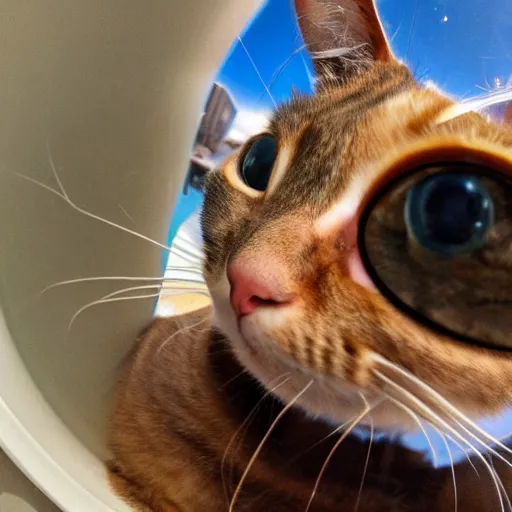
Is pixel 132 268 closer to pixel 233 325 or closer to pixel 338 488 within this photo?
pixel 233 325

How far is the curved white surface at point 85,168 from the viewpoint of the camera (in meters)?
0.49

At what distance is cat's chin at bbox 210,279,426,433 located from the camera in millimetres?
372

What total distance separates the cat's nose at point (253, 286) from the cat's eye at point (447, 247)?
0.06 m

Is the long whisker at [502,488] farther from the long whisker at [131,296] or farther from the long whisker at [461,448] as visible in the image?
the long whisker at [131,296]

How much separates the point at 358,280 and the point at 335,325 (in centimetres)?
3

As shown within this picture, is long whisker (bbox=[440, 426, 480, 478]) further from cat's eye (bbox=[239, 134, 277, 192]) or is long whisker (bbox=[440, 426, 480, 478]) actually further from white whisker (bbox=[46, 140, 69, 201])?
white whisker (bbox=[46, 140, 69, 201])

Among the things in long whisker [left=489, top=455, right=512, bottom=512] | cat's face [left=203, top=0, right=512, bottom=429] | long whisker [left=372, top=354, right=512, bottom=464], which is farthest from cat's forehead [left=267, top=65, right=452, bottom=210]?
long whisker [left=489, top=455, right=512, bottom=512]

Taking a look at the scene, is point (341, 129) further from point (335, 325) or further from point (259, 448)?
point (259, 448)

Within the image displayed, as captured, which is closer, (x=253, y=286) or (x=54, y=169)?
(x=253, y=286)

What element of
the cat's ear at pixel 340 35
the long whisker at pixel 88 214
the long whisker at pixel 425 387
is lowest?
the long whisker at pixel 88 214

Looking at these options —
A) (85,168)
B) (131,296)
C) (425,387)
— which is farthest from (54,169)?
(425,387)

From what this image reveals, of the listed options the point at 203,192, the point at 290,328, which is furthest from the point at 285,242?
the point at 203,192

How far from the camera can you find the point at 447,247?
13.0 inches

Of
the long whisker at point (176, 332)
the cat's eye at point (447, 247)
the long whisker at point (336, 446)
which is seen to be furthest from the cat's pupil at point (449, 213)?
the long whisker at point (176, 332)
